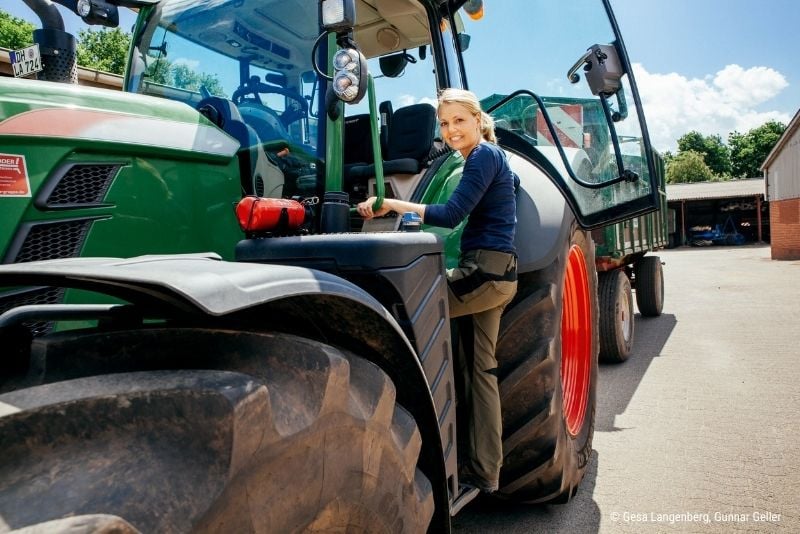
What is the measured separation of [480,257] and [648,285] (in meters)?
6.70

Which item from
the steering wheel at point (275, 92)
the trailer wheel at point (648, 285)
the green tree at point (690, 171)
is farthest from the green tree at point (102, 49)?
the green tree at point (690, 171)

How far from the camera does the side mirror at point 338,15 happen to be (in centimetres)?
191

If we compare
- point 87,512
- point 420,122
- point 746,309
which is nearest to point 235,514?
point 87,512

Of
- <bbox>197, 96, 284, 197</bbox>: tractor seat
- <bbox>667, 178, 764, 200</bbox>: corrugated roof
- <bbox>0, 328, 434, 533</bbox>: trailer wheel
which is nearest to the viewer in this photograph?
<bbox>0, 328, 434, 533</bbox>: trailer wheel

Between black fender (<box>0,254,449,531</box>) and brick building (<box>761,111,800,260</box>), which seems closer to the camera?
black fender (<box>0,254,449,531</box>)

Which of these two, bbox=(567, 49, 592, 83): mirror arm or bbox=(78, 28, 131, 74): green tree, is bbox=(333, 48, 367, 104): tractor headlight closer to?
bbox=(567, 49, 592, 83): mirror arm

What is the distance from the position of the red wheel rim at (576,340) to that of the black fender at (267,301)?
167 centimetres

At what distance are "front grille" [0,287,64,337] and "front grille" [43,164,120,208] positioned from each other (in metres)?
0.27

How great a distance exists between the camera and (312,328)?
58.8 inches

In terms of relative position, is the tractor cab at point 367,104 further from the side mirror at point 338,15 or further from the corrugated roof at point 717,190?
the corrugated roof at point 717,190

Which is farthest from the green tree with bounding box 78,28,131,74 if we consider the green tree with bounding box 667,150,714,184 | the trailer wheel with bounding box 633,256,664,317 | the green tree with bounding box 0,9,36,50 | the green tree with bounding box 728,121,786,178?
the green tree with bounding box 728,121,786,178

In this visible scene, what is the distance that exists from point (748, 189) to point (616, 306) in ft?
111

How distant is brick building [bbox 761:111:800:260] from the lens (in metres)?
20.4

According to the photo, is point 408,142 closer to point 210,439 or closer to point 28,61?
point 28,61
